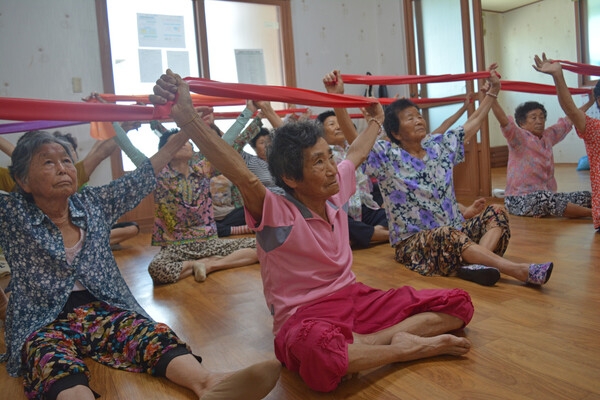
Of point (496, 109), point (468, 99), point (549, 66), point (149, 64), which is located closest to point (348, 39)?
point (149, 64)

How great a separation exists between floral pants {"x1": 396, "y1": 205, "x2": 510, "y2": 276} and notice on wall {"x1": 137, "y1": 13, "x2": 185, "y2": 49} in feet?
13.0

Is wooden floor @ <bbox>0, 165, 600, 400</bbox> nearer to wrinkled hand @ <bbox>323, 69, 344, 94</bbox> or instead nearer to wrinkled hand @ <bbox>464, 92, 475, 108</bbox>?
wrinkled hand @ <bbox>323, 69, 344, 94</bbox>

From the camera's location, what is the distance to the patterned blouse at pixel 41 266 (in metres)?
1.71

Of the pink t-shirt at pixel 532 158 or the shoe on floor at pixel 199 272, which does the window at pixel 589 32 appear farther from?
the shoe on floor at pixel 199 272

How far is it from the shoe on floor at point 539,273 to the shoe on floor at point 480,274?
14 centimetres

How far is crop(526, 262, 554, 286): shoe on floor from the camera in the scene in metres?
2.19

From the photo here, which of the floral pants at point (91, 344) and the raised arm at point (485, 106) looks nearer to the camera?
the floral pants at point (91, 344)

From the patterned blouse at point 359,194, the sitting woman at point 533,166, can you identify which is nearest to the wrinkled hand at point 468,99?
the sitting woman at point 533,166

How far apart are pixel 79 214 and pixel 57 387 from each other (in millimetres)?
678

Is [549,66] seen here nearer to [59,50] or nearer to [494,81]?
[494,81]

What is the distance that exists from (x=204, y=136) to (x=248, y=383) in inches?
29.4

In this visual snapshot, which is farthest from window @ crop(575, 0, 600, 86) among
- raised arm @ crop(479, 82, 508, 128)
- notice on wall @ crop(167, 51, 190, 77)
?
notice on wall @ crop(167, 51, 190, 77)

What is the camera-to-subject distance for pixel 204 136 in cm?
153

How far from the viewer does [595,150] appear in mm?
3283
